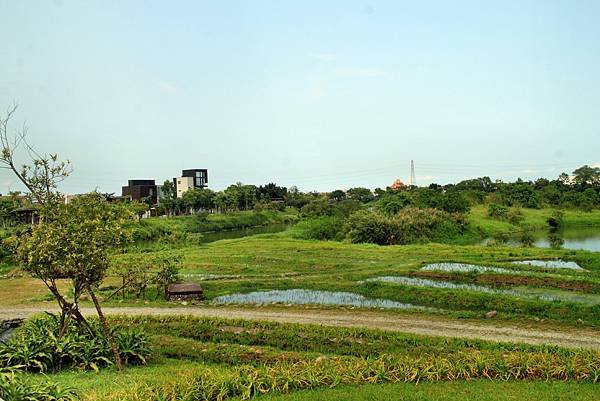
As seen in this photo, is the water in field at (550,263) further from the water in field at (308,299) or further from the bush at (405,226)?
the bush at (405,226)

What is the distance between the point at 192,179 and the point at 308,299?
122820mm

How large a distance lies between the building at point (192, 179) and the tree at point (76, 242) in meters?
126

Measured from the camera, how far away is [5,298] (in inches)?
1088

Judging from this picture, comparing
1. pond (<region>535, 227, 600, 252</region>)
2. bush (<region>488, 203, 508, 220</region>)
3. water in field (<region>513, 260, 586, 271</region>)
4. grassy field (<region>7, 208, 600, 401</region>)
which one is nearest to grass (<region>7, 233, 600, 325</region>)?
grassy field (<region>7, 208, 600, 401</region>)

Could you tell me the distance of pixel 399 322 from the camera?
2006cm

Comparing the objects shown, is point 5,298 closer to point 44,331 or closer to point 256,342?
point 44,331

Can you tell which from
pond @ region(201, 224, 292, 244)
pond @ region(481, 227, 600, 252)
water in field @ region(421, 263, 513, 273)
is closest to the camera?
water in field @ region(421, 263, 513, 273)

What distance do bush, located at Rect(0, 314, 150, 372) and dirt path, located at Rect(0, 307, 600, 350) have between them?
6332mm

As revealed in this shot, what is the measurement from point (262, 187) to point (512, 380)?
134 metres

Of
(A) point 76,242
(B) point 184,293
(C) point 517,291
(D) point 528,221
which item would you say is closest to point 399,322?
(C) point 517,291

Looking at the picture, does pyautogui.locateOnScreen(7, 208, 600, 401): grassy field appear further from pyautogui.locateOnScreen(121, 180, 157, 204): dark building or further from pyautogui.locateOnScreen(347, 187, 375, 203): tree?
pyautogui.locateOnScreen(347, 187, 375, 203): tree

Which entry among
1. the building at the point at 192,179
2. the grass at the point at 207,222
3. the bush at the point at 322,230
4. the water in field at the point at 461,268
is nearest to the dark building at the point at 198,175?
the building at the point at 192,179

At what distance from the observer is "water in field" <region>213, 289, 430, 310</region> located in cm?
2450

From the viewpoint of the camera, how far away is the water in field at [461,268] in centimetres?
3206
